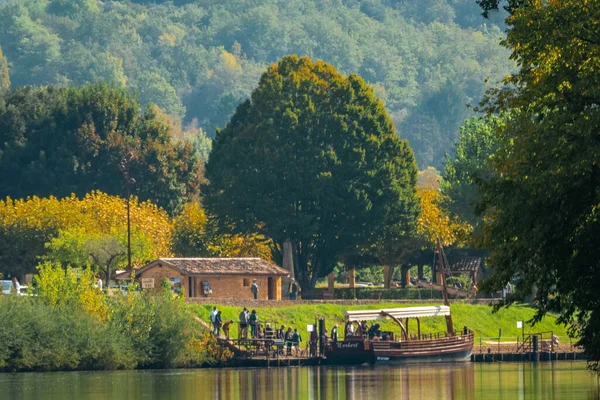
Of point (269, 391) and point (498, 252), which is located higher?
point (498, 252)

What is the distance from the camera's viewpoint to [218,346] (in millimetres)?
80750

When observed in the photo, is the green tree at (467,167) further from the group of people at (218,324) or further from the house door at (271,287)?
the group of people at (218,324)

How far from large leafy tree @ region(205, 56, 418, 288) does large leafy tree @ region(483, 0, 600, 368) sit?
217 ft

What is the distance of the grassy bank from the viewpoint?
90938 millimetres

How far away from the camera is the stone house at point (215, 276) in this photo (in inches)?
3750

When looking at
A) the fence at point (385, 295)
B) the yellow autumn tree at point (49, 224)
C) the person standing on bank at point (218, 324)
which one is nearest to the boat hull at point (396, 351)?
the person standing on bank at point (218, 324)

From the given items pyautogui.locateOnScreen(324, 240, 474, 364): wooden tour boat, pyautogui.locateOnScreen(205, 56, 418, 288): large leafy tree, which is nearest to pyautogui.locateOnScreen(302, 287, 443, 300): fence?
pyautogui.locateOnScreen(205, 56, 418, 288): large leafy tree

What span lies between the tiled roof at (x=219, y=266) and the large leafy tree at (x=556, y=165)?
55581mm

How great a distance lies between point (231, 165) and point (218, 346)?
30.5 m

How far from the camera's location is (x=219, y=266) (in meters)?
98.4

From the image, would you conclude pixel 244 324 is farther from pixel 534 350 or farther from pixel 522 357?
pixel 534 350

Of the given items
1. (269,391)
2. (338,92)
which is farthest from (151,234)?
(269,391)

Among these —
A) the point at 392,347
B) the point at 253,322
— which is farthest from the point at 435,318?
the point at 253,322

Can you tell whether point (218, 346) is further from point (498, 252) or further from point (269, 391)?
point (498, 252)
